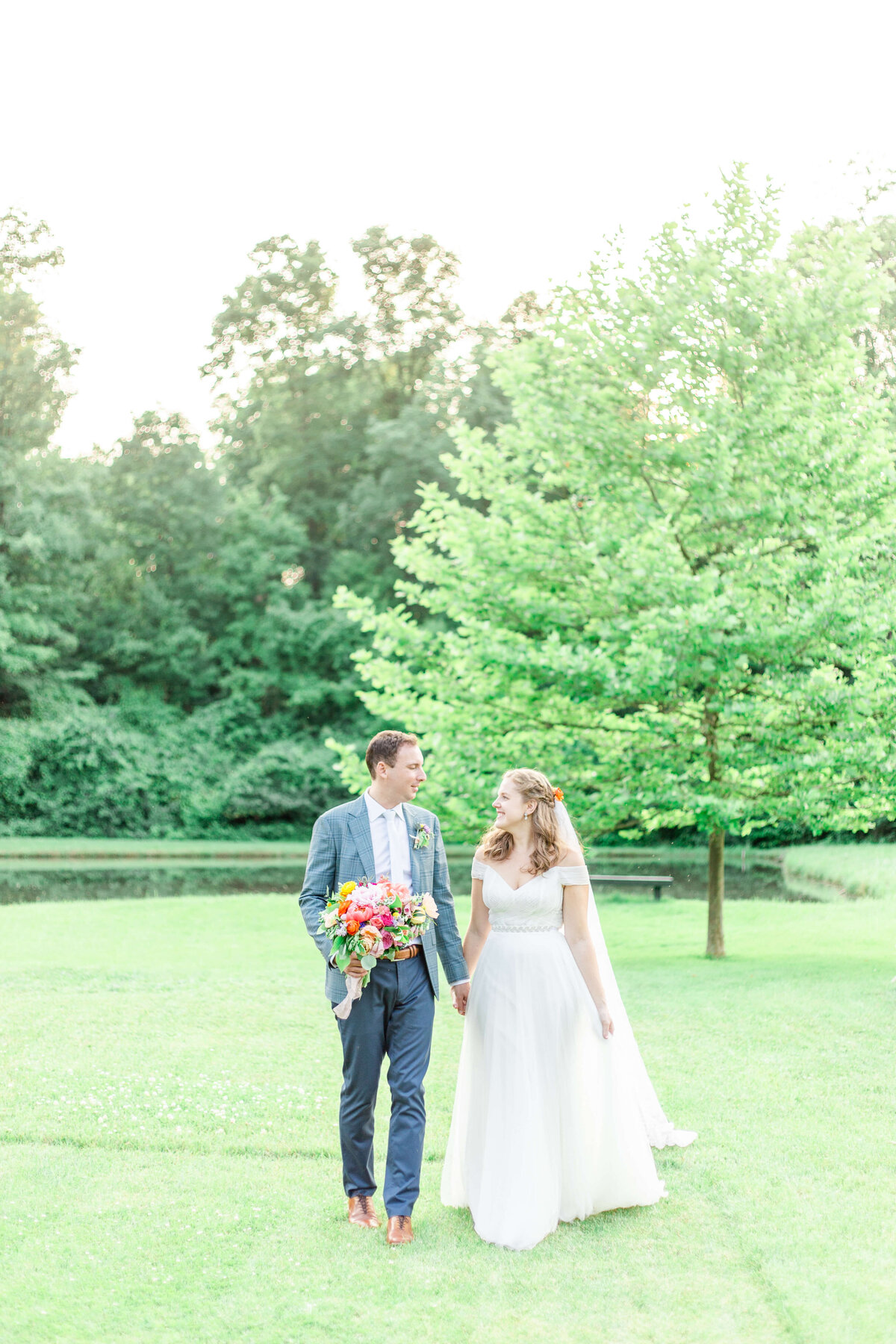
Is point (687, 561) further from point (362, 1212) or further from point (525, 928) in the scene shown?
point (362, 1212)

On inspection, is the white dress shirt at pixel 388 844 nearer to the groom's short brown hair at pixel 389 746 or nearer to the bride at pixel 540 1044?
the groom's short brown hair at pixel 389 746

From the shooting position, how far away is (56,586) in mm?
40219

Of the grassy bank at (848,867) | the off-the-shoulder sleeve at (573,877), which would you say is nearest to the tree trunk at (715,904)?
the grassy bank at (848,867)

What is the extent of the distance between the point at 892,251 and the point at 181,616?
2834 cm

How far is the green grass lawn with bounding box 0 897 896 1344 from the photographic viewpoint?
4.46m

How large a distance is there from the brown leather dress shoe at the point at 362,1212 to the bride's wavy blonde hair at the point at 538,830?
64.4 inches

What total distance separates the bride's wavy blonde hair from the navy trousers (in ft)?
2.13

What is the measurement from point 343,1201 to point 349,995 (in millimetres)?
1257

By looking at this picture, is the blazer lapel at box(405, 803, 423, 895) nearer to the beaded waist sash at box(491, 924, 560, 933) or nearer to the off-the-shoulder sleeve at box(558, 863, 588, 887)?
the beaded waist sash at box(491, 924, 560, 933)

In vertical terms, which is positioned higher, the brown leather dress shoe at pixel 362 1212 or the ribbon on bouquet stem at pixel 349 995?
the ribbon on bouquet stem at pixel 349 995

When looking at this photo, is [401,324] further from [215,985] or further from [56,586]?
[215,985]

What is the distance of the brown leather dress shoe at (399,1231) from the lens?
5.18 m

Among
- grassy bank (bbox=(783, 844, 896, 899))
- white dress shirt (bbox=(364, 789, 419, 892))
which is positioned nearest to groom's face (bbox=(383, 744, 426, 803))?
white dress shirt (bbox=(364, 789, 419, 892))

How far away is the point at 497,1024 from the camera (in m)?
5.54
